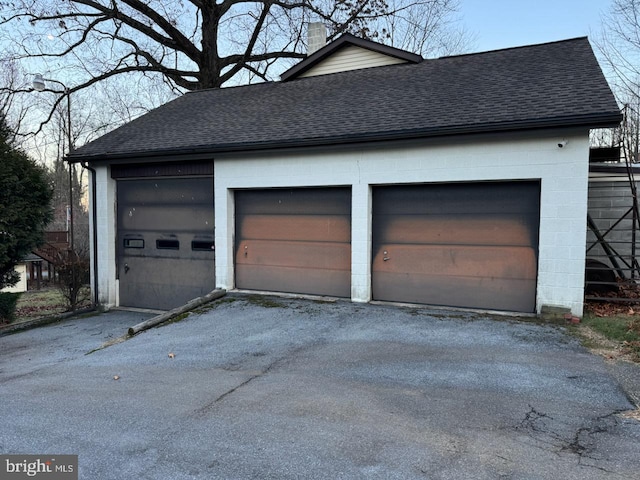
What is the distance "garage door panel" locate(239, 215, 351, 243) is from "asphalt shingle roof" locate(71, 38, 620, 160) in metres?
1.43

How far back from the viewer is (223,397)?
4.44 metres

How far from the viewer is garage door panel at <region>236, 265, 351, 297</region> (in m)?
8.79

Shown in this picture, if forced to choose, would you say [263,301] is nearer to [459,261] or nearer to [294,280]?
[294,280]

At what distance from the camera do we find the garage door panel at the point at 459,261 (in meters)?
7.46

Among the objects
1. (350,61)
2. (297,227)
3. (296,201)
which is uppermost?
(350,61)

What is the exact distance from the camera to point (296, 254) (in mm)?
9117

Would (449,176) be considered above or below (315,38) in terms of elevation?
below

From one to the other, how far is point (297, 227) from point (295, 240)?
259 millimetres

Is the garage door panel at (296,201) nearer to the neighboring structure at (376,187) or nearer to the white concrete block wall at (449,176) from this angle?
the neighboring structure at (376,187)

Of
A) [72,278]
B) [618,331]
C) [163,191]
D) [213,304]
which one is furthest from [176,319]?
[618,331]

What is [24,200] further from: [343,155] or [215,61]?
[215,61]

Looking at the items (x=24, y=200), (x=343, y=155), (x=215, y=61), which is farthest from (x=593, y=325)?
(x=215, y=61)

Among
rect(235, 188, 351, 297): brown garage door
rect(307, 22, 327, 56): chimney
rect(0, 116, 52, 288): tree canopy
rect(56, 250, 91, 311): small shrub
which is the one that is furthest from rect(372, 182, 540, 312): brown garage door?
rect(0, 116, 52, 288): tree canopy

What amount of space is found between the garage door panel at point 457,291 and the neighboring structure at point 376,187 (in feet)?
0.08
